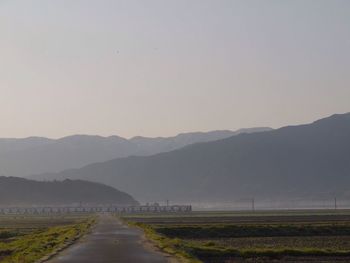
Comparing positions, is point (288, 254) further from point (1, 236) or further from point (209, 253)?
point (1, 236)

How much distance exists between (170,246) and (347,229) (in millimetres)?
30340

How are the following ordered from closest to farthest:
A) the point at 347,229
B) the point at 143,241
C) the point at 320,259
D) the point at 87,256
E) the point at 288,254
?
the point at 87,256
the point at 320,259
the point at 288,254
the point at 143,241
the point at 347,229

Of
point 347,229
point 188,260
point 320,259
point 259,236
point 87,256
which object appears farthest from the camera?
point 347,229

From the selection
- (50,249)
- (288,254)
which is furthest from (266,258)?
(50,249)

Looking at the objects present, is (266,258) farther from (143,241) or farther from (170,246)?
(143,241)

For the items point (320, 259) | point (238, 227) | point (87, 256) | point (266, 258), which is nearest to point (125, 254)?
point (87, 256)

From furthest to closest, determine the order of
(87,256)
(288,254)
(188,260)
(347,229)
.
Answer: (347,229)
(288,254)
(87,256)
(188,260)

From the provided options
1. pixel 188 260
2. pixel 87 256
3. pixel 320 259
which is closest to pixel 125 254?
pixel 87 256

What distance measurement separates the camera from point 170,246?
36.3m

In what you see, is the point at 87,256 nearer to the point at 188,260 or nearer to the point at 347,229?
the point at 188,260

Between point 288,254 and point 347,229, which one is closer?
point 288,254

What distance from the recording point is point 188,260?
28922mm

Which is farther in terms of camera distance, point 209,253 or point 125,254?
point 209,253

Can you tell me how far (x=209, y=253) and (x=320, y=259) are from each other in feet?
19.2
